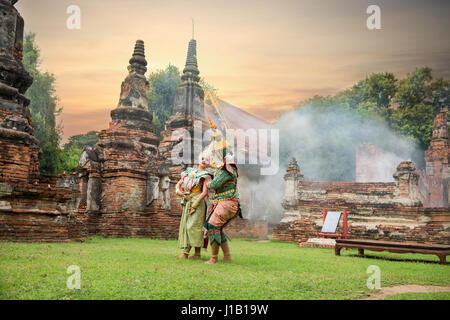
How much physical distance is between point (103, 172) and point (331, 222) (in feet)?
22.3

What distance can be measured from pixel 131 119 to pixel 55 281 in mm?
9061

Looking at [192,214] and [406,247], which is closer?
[192,214]

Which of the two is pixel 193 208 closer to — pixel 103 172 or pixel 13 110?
pixel 13 110

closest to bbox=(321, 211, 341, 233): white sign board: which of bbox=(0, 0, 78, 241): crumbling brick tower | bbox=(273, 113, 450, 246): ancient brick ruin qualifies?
bbox=(273, 113, 450, 246): ancient brick ruin

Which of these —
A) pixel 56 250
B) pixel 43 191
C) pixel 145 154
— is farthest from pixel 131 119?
pixel 56 250

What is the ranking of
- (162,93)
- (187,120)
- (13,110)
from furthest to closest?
(162,93) → (187,120) → (13,110)

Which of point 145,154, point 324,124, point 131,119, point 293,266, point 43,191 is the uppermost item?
point 324,124

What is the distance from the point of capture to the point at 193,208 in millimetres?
6301

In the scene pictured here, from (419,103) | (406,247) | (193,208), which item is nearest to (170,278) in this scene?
(193,208)

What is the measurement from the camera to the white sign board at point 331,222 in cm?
1162

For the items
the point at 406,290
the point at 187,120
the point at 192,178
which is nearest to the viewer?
the point at 406,290

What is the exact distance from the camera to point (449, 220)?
1217 cm

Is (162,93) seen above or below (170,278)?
above
